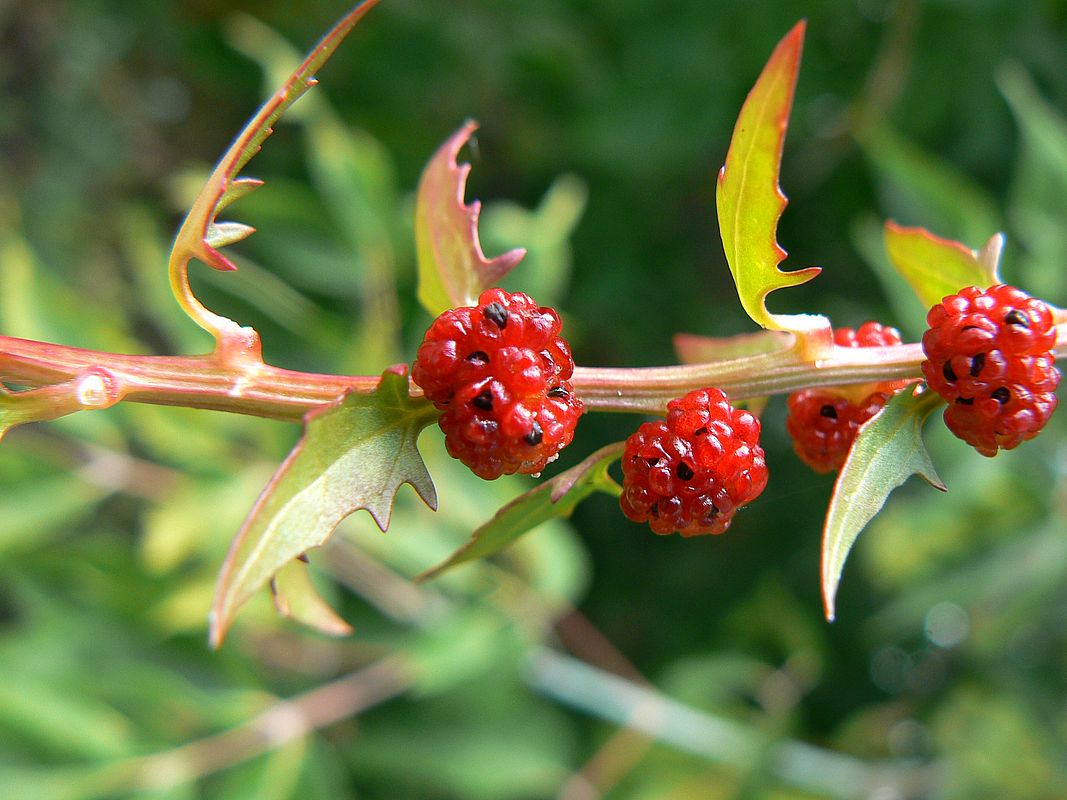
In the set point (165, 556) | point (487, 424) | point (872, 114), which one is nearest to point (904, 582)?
point (872, 114)

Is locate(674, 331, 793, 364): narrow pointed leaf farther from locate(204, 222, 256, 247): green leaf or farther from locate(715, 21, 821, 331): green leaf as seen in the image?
locate(204, 222, 256, 247): green leaf

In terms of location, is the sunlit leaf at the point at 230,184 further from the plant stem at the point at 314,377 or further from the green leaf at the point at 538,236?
the green leaf at the point at 538,236

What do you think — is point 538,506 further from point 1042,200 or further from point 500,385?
point 1042,200

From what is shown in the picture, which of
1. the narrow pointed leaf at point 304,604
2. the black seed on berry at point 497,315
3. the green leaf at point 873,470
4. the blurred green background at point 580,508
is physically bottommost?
the green leaf at point 873,470

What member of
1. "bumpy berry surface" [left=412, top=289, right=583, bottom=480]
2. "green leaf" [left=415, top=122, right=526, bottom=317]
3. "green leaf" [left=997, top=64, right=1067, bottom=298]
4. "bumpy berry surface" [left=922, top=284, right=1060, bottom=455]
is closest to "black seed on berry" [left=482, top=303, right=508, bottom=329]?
"bumpy berry surface" [left=412, top=289, right=583, bottom=480]

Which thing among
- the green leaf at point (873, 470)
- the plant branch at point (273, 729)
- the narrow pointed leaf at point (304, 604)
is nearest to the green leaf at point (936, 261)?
the green leaf at point (873, 470)
